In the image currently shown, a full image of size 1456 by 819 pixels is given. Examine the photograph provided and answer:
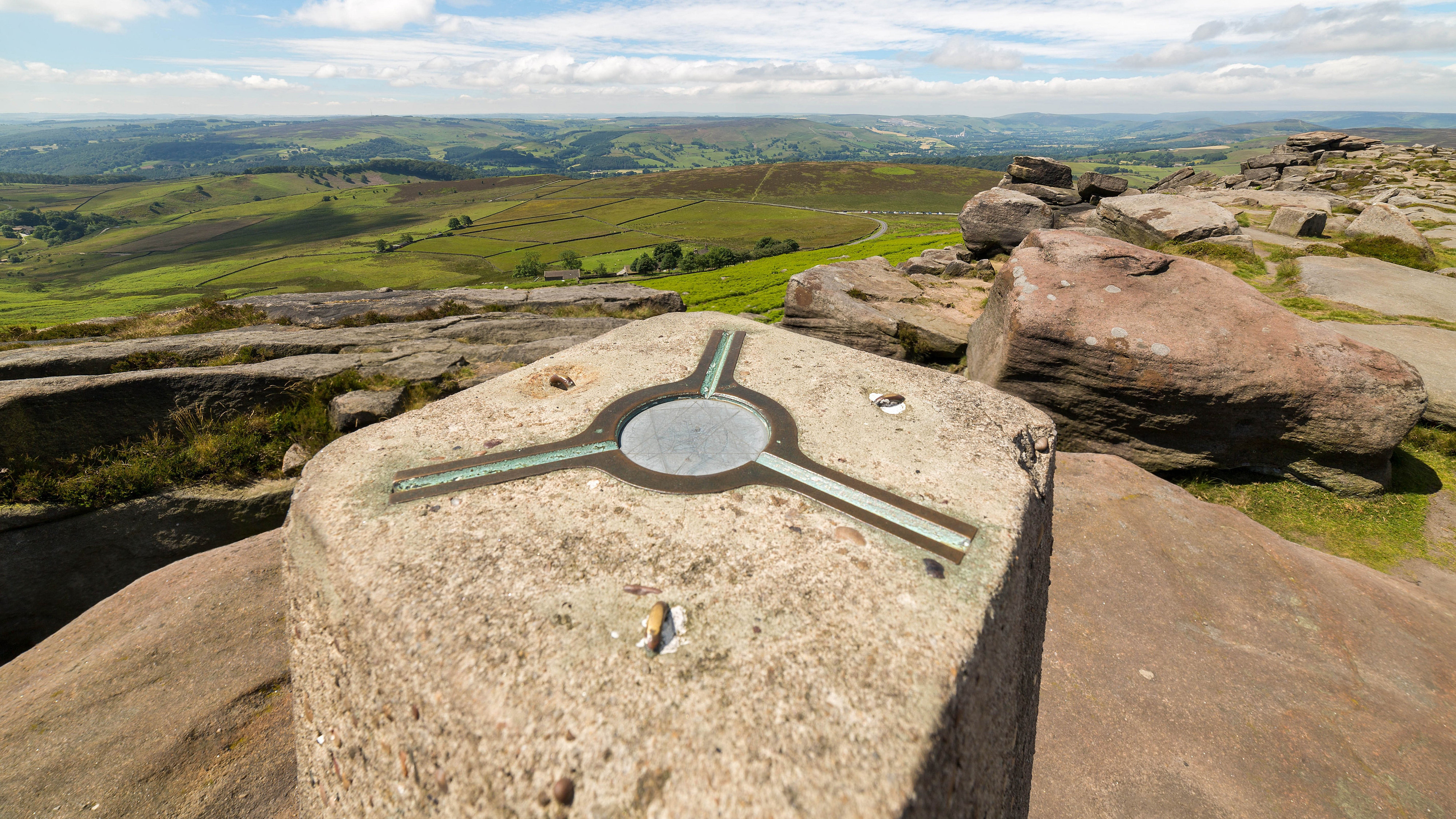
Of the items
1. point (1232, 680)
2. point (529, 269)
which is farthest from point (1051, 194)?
point (529, 269)

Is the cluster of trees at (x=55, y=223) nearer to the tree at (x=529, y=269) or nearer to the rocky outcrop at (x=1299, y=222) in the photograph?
the tree at (x=529, y=269)

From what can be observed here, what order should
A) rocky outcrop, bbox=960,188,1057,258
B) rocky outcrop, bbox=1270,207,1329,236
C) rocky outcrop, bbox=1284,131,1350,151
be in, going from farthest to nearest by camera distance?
rocky outcrop, bbox=1284,131,1350,151
rocky outcrop, bbox=960,188,1057,258
rocky outcrop, bbox=1270,207,1329,236

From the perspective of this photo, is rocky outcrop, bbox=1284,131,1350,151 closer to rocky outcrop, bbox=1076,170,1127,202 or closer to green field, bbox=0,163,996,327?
green field, bbox=0,163,996,327

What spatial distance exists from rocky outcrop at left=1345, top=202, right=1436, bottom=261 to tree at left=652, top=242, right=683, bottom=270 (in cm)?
6894

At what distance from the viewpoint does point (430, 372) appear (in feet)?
29.9

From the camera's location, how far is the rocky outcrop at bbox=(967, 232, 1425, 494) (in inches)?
289

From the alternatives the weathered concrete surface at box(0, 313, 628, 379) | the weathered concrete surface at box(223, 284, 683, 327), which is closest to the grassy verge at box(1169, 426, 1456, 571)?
the weathered concrete surface at box(0, 313, 628, 379)

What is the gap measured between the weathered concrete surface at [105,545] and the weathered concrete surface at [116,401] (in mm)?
1028

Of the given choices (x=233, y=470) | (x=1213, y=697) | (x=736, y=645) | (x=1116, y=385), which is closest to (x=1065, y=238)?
(x=1116, y=385)

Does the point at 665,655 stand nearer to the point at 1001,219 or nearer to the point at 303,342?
the point at 303,342

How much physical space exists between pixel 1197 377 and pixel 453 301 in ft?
51.0

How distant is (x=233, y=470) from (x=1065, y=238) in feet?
44.4

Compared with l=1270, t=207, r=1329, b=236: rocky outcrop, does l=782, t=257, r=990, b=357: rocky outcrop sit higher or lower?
lower

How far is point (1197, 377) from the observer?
295 inches
